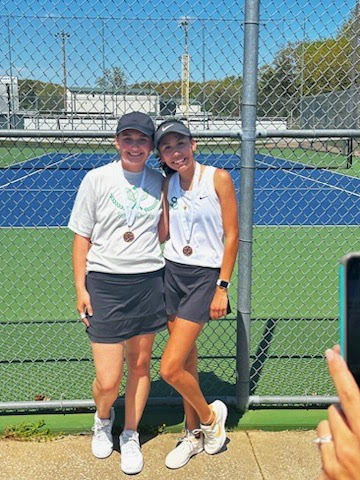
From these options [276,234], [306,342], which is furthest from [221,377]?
[276,234]

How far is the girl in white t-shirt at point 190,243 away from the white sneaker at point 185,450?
0.37m

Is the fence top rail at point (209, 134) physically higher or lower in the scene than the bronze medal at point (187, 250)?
higher

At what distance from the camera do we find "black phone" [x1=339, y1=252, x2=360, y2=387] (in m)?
0.96

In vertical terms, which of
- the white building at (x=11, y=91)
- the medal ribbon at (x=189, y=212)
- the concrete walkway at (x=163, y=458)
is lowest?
the concrete walkway at (x=163, y=458)

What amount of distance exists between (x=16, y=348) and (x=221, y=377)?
177cm

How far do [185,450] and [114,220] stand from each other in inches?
56.9

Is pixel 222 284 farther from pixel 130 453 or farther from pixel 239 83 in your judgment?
pixel 239 83

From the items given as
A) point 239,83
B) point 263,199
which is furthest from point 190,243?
point 263,199

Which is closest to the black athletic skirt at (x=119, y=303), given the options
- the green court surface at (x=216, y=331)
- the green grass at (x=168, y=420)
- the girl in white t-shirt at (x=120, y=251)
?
the girl in white t-shirt at (x=120, y=251)

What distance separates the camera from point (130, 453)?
10.6 ft

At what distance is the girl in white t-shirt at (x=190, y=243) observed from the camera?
2992 millimetres

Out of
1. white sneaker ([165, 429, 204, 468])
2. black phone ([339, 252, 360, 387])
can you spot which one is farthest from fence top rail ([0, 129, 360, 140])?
black phone ([339, 252, 360, 387])

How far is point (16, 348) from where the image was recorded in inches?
184

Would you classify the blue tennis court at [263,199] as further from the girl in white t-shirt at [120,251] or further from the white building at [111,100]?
the girl in white t-shirt at [120,251]
